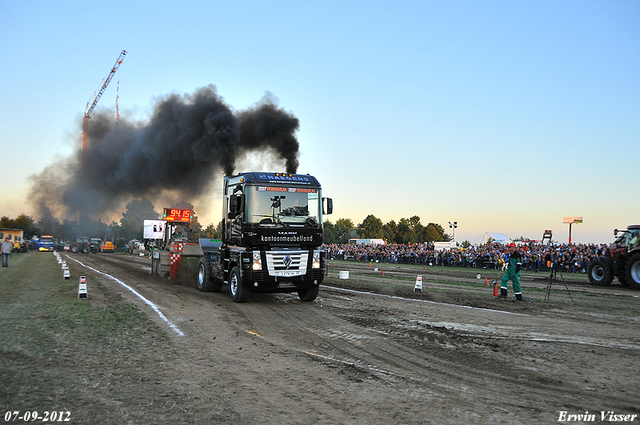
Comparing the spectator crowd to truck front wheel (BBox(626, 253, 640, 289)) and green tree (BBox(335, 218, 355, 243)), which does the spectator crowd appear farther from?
green tree (BBox(335, 218, 355, 243))

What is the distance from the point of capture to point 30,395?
5.08 metres

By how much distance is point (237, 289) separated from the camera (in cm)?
1255

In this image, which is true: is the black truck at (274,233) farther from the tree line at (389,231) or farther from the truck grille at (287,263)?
the tree line at (389,231)

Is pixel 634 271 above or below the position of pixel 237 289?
above

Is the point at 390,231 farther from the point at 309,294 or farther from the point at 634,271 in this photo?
the point at 309,294

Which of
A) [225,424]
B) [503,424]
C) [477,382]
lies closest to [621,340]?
[477,382]

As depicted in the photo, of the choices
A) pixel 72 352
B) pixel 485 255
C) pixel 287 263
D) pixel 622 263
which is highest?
pixel 287 263

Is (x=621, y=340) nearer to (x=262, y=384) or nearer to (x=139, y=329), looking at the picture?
(x=262, y=384)

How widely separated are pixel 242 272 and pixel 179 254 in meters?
8.72

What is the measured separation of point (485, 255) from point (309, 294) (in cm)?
2551

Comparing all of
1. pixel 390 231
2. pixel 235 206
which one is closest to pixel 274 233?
pixel 235 206

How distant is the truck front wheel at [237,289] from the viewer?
12312 millimetres

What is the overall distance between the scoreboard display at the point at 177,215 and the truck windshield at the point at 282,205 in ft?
39.5

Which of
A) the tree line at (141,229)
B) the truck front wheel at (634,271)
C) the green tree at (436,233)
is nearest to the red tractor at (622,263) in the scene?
the truck front wheel at (634,271)
